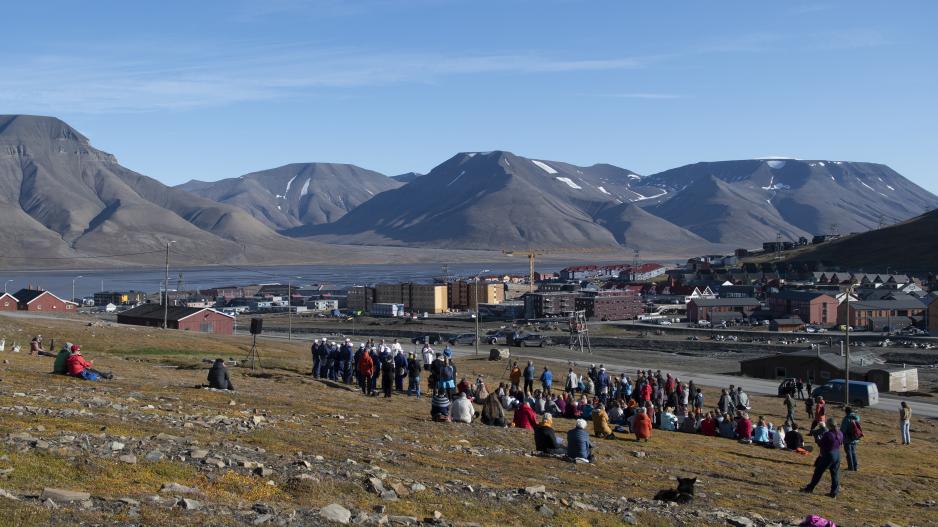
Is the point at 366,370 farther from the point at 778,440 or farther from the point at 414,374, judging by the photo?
the point at 778,440

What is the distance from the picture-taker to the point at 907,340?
87.9 m

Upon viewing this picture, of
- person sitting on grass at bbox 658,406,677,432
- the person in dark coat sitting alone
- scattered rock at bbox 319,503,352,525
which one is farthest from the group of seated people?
scattered rock at bbox 319,503,352,525

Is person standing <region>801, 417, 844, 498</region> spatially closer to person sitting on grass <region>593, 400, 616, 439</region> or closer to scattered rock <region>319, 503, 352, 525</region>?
person sitting on grass <region>593, 400, 616, 439</region>

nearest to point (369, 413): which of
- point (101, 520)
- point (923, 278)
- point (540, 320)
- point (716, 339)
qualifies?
point (101, 520)

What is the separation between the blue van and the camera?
4300cm

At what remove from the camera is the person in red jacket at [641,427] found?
69.9ft

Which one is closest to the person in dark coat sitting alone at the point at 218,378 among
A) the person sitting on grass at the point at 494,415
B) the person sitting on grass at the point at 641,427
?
the person sitting on grass at the point at 494,415

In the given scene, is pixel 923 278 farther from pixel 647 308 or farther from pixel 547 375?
pixel 547 375

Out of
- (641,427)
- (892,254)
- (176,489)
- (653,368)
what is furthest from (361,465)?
(892,254)

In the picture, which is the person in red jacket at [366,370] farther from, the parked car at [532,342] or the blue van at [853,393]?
the parked car at [532,342]

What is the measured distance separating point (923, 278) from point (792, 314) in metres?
56.6

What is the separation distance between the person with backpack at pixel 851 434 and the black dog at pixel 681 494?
6.11 metres

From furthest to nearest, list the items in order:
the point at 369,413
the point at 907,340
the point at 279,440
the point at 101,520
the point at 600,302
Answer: the point at 600,302 < the point at 907,340 < the point at 369,413 < the point at 279,440 < the point at 101,520

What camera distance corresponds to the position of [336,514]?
417 inches
